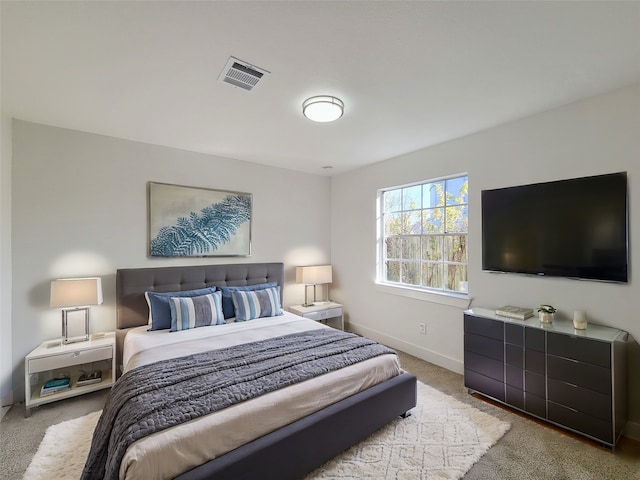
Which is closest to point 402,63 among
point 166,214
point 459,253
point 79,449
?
point 459,253

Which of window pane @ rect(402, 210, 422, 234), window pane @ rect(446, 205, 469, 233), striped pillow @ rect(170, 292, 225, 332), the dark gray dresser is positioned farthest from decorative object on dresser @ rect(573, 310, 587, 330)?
striped pillow @ rect(170, 292, 225, 332)

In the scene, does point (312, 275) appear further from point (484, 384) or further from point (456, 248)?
point (484, 384)

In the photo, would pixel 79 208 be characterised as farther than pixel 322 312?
No

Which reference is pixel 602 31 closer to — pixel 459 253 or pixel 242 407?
pixel 459 253

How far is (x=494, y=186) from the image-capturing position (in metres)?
2.82

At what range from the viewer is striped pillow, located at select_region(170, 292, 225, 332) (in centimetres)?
283

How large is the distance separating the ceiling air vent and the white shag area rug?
2576 mm

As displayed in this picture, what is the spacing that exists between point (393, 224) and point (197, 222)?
258 cm

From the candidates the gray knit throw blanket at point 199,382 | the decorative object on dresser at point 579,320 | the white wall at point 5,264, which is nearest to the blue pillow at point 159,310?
the gray knit throw blanket at point 199,382

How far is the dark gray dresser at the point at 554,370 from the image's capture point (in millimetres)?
1922

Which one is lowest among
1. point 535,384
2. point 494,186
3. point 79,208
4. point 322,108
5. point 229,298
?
point 535,384

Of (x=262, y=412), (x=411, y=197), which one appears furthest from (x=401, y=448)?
(x=411, y=197)

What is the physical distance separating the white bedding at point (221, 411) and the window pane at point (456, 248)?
147cm

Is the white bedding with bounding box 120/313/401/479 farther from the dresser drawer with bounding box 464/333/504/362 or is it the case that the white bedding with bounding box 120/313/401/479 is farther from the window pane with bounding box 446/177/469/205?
the window pane with bounding box 446/177/469/205
